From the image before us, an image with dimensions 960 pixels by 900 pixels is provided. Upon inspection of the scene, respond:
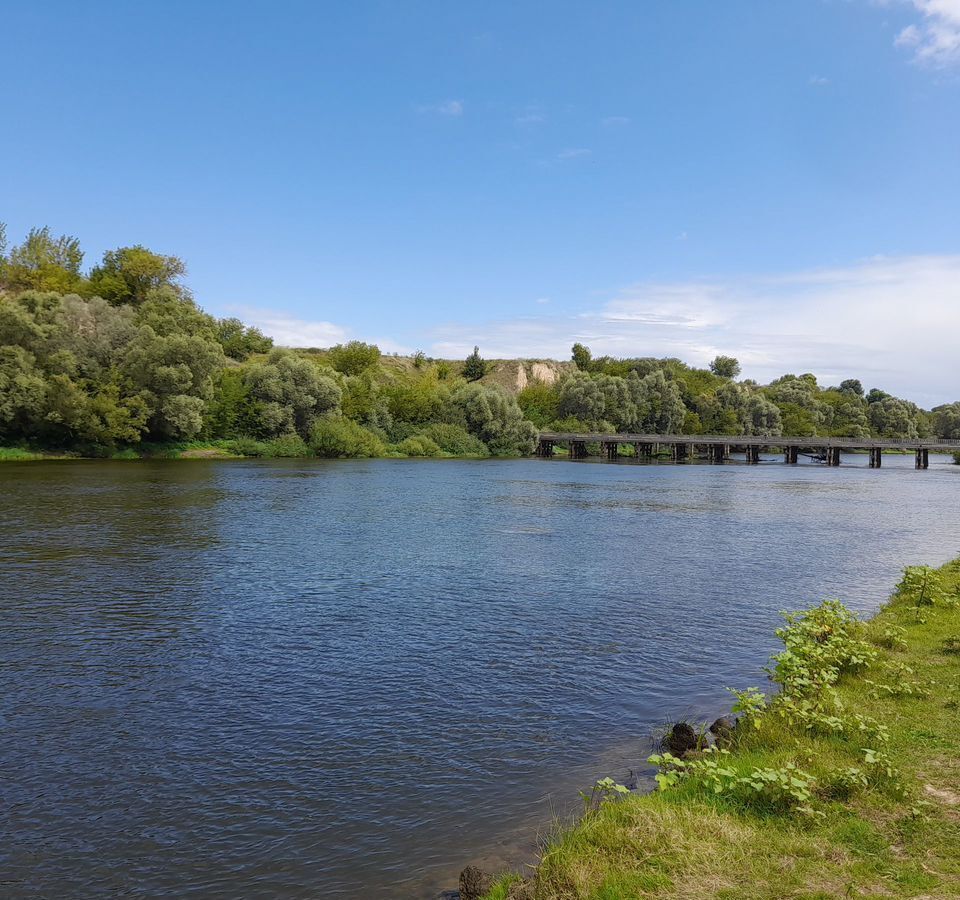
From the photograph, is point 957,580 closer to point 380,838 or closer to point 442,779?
point 442,779

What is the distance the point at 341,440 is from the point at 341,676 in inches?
3404

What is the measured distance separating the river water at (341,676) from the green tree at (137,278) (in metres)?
81.4

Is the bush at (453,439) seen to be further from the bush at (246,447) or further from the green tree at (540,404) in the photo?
the green tree at (540,404)

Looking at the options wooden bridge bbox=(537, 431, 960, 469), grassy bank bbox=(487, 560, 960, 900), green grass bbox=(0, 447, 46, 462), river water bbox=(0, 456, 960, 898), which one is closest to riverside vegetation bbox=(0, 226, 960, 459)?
green grass bbox=(0, 447, 46, 462)

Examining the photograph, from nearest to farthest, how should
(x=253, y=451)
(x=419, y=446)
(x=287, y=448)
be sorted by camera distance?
(x=253, y=451), (x=287, y=448), (x=419, y=446)

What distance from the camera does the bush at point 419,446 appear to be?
361 ft

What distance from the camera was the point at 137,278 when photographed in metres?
111

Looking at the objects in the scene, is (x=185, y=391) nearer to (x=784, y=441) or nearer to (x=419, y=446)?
(x=419, y=446)

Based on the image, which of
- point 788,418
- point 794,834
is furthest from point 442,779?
point 788,418

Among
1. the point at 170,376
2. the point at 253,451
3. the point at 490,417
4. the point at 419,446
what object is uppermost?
the point at 170,376

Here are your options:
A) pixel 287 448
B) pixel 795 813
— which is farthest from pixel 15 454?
pixel 795 813

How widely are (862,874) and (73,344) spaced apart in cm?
8997

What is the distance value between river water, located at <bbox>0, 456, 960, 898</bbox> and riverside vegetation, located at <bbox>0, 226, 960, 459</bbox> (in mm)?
40464

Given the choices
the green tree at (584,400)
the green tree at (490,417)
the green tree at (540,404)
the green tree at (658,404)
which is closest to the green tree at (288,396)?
the green tree at (490,417)
